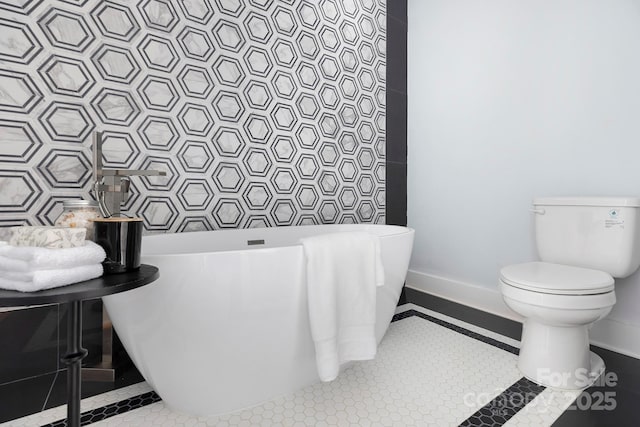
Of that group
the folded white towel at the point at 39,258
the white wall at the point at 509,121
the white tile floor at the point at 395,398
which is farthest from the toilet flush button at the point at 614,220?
the folded white towel at the point at 39,258

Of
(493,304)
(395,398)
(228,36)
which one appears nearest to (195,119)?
(228,36)

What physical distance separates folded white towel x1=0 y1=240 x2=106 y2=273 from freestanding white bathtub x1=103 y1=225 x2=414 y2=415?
290 mm

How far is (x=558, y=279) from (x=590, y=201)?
1.71ft

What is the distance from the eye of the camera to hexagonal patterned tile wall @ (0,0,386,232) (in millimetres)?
1420

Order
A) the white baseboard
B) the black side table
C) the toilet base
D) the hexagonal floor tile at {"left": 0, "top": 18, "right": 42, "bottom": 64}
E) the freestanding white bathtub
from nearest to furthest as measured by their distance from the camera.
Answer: the black side table → the freestanding white bathtub → the hexagonal floor tile at {"left": 0, "top": 18, "right": 42, "bottom": 64} → the toilet base → the white baseboard

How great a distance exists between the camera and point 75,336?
80 cm

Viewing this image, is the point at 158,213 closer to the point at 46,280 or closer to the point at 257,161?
the point at 257,161

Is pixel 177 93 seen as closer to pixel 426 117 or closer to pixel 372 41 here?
pixel 372 41

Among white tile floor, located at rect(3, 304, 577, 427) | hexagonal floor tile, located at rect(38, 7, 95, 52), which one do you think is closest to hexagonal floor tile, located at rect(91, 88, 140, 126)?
hexagonal floor tile, located at rect(38, 7, 95, 52)

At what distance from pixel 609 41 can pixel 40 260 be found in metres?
2.55

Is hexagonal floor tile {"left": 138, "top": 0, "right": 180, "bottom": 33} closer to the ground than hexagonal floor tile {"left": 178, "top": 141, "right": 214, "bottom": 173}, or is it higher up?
higher up

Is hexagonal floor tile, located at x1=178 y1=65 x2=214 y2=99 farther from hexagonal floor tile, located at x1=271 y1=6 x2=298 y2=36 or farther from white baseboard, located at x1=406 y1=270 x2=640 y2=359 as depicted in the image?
white baseboard, located at x1=406 y1=270 x2=640 y2=359

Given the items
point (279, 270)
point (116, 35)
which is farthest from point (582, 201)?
point (116, 35)

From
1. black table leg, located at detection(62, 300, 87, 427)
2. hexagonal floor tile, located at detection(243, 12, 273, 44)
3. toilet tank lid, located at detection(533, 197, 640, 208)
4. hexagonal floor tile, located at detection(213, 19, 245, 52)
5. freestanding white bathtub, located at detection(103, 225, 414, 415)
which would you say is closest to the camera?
black table leg, located at detection(62, 300, 87, 427)
